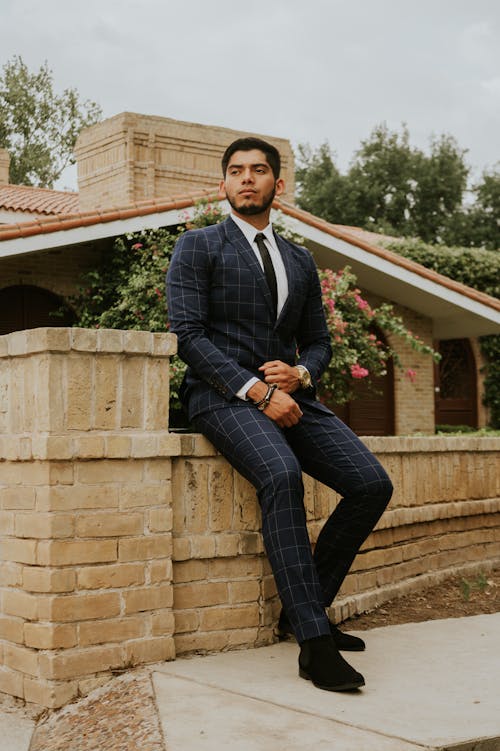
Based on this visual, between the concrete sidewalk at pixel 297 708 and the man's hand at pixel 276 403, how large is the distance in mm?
1052

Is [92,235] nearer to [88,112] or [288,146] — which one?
[288,146]

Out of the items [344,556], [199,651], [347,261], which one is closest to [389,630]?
[344,556]

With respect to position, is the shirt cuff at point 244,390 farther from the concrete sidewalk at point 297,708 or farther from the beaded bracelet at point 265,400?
the concrete sidewalk at point 297,708

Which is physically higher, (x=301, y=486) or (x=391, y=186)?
(x=391, y=186)

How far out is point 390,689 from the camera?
373 centimetres

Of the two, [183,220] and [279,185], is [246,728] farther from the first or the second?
[183,220]

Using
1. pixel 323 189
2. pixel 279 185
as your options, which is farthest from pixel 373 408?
pixel 323 189

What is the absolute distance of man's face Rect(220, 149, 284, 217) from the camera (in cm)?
435

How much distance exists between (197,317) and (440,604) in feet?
9.31

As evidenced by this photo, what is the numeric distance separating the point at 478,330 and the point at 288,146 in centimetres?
524

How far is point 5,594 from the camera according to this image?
3.99m

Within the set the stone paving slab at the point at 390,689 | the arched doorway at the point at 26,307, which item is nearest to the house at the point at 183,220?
the arched doorway at the point at 26,307

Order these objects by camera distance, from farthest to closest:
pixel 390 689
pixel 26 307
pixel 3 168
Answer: pixel 3 168, pixel 26 307, pixel 390 689

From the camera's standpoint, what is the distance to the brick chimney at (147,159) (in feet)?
58.3
